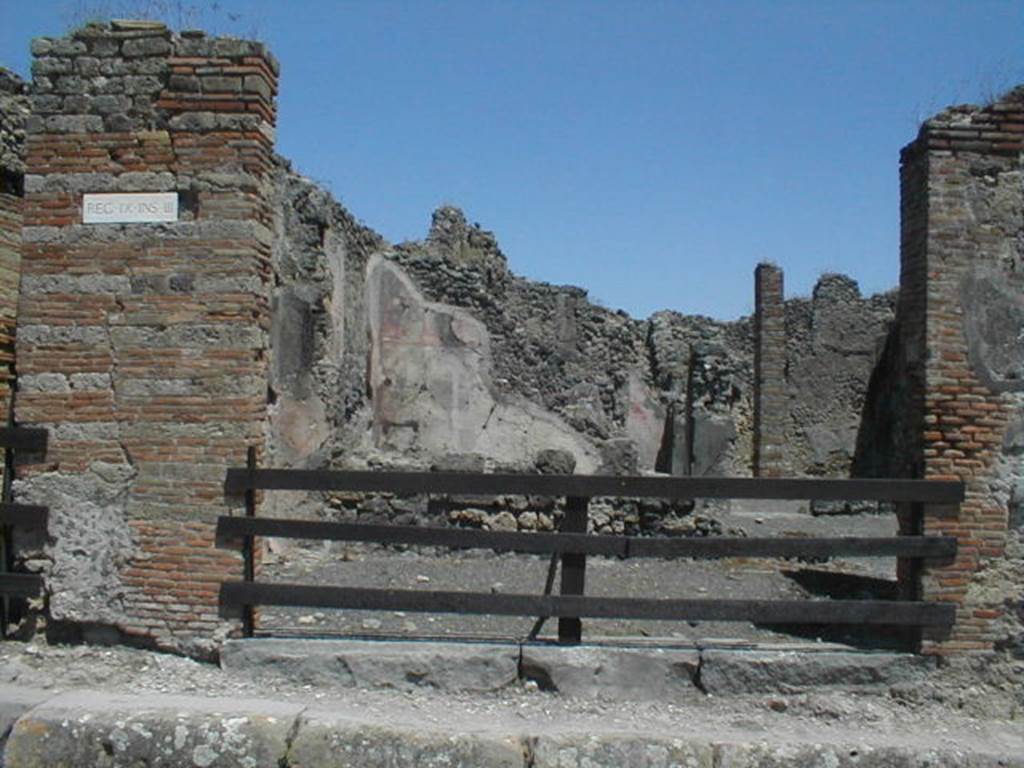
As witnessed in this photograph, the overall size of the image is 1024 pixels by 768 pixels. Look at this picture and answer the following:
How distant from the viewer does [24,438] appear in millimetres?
6047

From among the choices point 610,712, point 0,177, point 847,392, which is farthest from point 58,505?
point 847,392

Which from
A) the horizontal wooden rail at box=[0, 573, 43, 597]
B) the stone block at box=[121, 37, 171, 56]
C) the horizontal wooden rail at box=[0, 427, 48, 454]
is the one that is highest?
the stone block at box=[121, 37, 171, 56]

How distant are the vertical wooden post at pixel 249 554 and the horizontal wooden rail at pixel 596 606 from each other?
0.10 m

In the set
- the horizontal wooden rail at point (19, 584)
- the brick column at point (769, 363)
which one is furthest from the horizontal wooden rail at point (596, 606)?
the brick column at point (769, 363)

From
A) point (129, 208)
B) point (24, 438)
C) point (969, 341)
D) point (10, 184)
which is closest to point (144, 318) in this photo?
point (129, 208)

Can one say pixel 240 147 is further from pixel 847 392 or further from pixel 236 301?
pixel 847 392

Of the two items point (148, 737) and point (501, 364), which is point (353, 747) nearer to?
point (148, 737)

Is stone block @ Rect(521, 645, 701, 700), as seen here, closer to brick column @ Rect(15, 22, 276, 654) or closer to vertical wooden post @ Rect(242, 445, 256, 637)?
→ vertical wooden post @ Rect(242, 445, 256, 637)

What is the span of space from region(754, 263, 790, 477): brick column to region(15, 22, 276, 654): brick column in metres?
19.8

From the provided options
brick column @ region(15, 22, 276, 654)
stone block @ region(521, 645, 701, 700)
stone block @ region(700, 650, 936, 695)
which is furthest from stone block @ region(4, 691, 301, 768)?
stone block @ region(700, 650, 936, 695)

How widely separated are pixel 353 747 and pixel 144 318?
2.85 metres

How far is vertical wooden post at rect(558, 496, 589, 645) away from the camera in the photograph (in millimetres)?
5855

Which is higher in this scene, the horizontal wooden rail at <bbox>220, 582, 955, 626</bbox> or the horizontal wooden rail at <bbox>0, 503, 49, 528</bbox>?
the horizontal wooden rail at <bbox>0, 503, 49, 528</bbox>

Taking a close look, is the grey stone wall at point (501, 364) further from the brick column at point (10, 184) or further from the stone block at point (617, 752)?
the stone block at point (617, 752)
